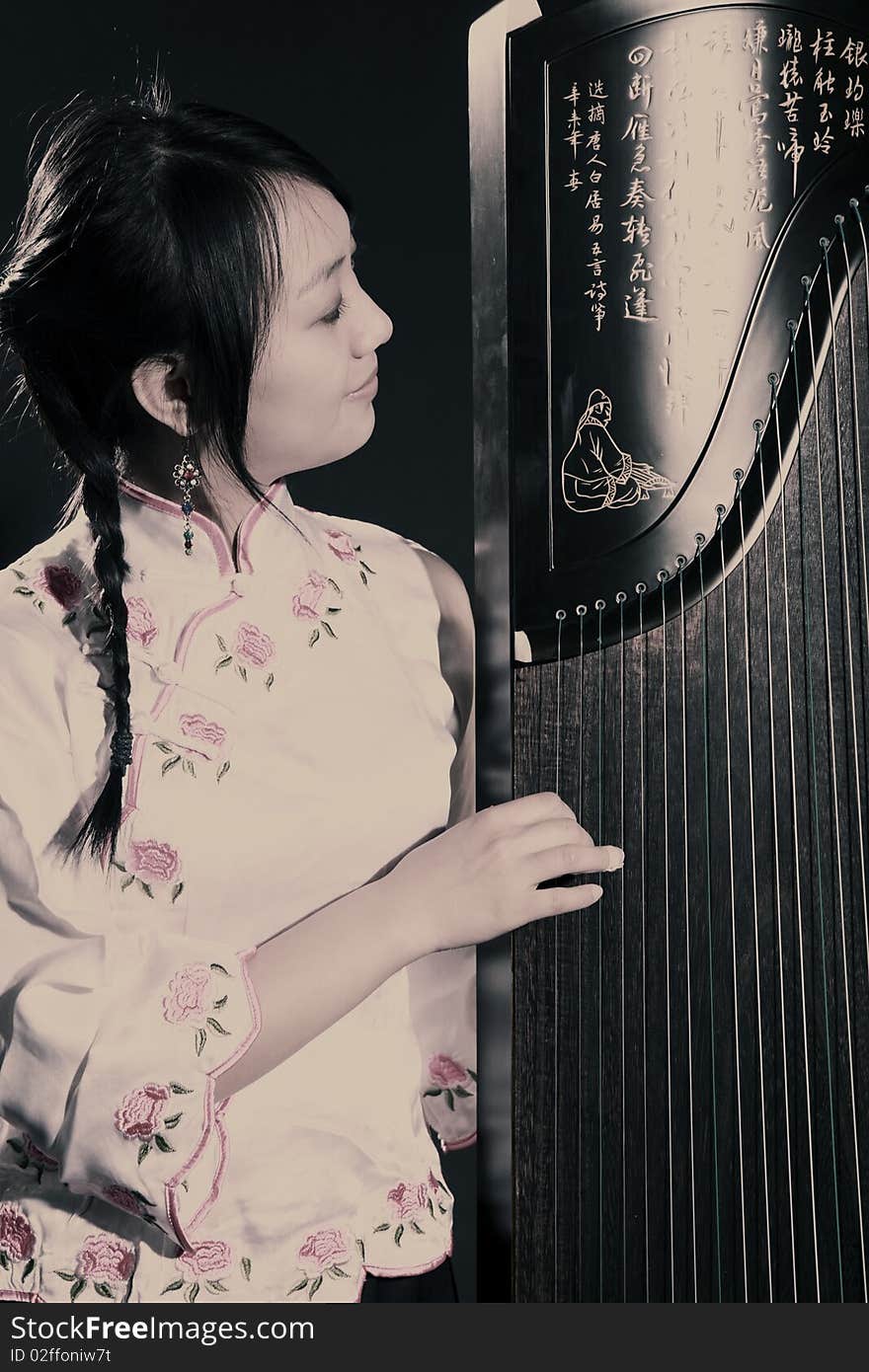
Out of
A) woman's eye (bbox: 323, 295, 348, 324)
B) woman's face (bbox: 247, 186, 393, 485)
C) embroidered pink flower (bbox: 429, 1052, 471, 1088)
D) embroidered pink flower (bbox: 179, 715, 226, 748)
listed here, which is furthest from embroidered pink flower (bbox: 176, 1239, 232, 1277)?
woman's eye (bbox: 323, 295, 348, 324)

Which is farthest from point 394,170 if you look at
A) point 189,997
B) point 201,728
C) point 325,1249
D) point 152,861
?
point 325,1249

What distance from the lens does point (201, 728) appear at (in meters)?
1.14

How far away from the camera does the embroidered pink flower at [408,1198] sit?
1139 millimetres

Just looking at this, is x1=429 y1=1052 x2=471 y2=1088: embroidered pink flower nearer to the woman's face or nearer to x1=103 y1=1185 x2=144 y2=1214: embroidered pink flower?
x1=103 y1=1185 x2=144 y2=1214: embroidered pink flower

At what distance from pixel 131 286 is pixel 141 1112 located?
0.61m

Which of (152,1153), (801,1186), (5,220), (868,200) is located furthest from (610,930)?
(5,220)

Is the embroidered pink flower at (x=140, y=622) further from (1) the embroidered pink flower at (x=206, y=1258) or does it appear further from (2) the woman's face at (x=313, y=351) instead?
(1) the embroidered pink flower at (x=206, y=1258)

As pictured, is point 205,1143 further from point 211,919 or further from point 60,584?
point 60,584

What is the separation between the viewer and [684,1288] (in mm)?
962

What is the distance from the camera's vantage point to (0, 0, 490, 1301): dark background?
1.65 m

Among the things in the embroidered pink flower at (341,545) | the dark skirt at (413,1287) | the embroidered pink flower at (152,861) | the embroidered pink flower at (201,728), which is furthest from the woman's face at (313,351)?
the dark skirt at (413,1287)

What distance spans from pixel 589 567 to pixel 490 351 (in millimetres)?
171

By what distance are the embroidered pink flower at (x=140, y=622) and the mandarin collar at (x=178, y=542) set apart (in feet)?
0.08
